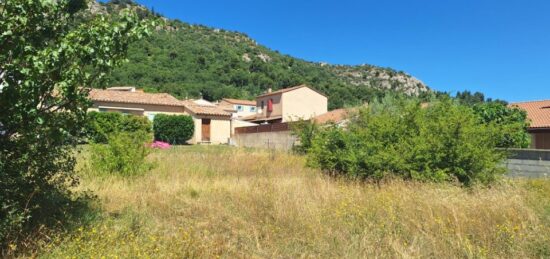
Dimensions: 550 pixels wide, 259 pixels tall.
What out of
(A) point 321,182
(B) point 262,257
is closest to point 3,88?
(B) point 262,257

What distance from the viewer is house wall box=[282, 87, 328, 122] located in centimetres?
4534

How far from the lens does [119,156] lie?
9.83 meters

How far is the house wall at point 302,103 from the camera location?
4534 centimetres

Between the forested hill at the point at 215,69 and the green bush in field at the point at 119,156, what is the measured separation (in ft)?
123

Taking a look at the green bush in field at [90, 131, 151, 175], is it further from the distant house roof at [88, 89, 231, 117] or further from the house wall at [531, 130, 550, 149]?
the house wall at [531, 130, 550, 149]

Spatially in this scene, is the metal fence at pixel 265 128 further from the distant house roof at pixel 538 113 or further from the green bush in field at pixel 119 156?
the green bush in field at pixel 119 156

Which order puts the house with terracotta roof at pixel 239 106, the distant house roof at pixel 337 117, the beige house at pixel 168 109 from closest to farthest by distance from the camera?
1. the distant house roof at pixel 337 117
2. the beige house at pixel 168 109
3. the house with terracotta roof at pixel 239 106

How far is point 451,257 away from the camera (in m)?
4.62

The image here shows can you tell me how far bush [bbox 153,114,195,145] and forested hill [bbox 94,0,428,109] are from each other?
1818 cm

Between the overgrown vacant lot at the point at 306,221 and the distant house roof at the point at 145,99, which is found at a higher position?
the distant house roof at the point at 145,99

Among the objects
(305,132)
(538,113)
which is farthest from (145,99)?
(538,113)

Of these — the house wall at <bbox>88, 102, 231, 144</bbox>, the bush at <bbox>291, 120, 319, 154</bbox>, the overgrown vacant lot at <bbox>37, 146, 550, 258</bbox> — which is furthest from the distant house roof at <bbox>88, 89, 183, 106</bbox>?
the overgrown vacant lot at <bbox>37, 146, 550, 258</bbox>

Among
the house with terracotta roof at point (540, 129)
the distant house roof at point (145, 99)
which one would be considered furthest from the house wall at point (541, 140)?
the distant house roof at point (145, 99)

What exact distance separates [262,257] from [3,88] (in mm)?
3239
